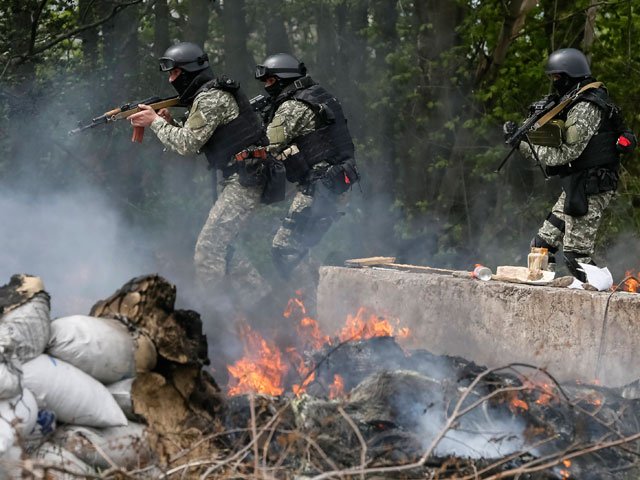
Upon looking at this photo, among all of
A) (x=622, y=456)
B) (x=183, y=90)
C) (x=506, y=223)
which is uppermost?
(x=183, y=90)

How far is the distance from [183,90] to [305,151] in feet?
3.80

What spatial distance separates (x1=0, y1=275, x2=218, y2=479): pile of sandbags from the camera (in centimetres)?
377

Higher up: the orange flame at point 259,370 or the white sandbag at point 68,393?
the white sandbag at point 68,393

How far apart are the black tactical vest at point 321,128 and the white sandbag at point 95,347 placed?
13.5ft

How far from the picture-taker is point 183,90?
25.7 feet

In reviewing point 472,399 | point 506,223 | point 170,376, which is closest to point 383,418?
point 472,399

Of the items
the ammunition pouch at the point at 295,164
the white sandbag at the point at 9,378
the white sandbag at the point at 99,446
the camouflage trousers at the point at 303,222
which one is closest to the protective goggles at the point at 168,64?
the ammunition pouch at the point at 295,164

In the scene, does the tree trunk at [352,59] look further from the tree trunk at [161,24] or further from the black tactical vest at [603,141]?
the black tactical vest at [603,141]

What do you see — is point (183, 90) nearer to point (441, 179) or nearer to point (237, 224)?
point (237, 224)

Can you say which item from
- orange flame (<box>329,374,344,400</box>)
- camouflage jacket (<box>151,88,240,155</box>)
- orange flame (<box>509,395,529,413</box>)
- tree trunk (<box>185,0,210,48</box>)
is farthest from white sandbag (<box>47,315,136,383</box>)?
tree trunk (<box>185,0,210,48</box>)

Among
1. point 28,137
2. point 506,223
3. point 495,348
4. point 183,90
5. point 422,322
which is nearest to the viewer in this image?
→ point 495,348

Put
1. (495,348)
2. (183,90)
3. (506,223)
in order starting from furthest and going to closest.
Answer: (506,223) → (183,90) → (495,348)

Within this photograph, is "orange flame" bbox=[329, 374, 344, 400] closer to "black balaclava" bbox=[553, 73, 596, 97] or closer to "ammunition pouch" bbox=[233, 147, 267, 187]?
"ammunition pouch" bbox=[233, 147, 267, 187]

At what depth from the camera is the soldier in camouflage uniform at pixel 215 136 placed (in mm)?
7473
